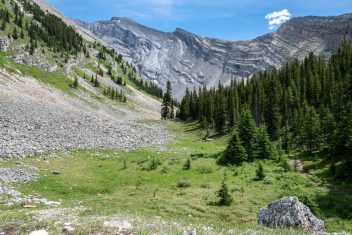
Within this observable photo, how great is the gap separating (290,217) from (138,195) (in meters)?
13.6

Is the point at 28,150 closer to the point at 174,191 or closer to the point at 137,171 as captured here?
the point at 137,171

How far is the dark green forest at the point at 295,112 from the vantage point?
46.3 m

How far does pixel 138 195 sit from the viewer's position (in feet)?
93.3

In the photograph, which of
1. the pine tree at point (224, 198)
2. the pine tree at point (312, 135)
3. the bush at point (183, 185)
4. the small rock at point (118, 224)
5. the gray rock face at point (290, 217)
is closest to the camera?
the small rock at point (118, 224)

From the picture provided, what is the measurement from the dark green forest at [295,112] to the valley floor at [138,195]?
8521 millimetres

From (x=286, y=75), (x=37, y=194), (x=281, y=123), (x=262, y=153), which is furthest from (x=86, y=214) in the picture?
(x=286, y=75)

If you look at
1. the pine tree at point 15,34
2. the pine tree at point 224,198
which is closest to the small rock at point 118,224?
the pine tree at point 224,198

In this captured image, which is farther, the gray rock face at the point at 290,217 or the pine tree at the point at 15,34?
the pine tree at the point at 15,34

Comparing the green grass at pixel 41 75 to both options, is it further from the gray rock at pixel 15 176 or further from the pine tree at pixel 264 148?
the pine tree at pixel 264 148

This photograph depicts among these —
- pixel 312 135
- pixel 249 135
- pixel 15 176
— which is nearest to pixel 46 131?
pixel 15 176

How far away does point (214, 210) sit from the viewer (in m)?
25.1

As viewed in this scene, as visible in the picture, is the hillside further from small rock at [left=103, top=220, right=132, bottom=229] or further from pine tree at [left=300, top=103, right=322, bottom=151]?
pine tree at [left=300, top=103, right=322, bottom=151]

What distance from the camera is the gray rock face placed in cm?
1820

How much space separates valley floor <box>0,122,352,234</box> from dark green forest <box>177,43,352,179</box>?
8.52 m
